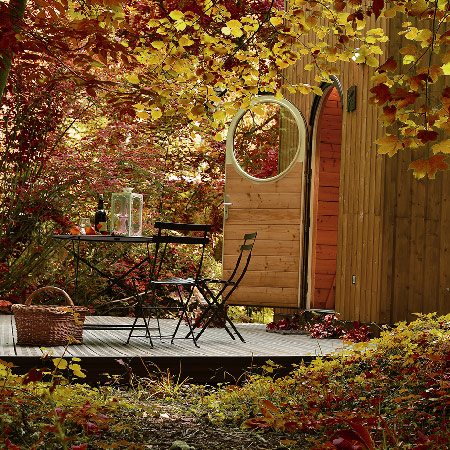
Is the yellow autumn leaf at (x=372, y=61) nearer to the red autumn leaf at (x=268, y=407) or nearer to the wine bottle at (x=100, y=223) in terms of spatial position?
the red autumn leaf at (x=268, y=407)

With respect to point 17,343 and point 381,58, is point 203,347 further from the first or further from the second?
point 381,58

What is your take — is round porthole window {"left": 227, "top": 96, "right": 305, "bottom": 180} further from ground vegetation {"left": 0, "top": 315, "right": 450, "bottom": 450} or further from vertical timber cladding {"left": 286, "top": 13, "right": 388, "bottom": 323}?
ground vegetation {"left": 0, "top": 315, "right": 450, "bottom": 450}

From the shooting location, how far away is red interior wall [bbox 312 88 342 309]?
8109 millimetres

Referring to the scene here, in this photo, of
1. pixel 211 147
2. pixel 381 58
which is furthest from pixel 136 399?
pixel 211 147

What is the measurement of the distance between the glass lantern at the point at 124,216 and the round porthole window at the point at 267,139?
191 cm

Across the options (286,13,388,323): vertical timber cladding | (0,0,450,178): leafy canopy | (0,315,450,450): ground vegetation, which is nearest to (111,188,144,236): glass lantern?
(0,0,450,178): leafy canopy

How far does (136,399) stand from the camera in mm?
4129

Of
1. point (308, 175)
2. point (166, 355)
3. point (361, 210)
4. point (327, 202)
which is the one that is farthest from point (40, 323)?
point (327, 202)

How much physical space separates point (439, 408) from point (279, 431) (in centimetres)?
71

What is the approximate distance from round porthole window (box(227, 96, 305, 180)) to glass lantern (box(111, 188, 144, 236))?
1.91m

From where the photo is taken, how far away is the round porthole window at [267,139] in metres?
7.84

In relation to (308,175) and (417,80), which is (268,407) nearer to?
(417,80)

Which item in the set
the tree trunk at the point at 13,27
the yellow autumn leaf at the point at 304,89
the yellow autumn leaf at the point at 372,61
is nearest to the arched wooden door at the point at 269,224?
the yellow autumn leaf at the point at 304,89

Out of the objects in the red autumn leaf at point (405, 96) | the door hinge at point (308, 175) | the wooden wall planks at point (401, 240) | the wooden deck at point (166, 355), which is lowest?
the wooden deck at point (166, 355)
